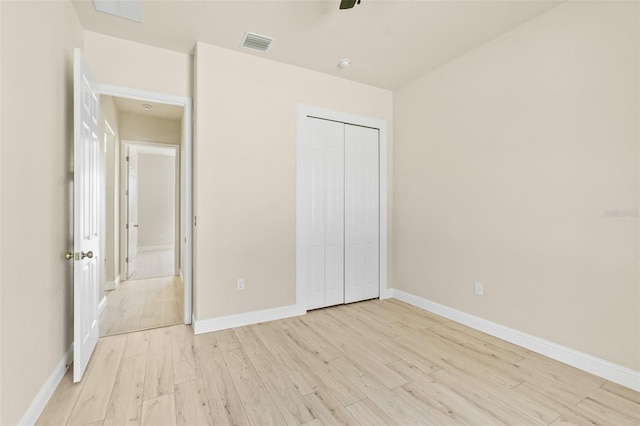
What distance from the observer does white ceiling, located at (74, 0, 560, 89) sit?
2.36 meters

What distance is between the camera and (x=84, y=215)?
213 cm

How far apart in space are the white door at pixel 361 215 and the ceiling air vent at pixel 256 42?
1.32 meters

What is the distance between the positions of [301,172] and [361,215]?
1.00 m

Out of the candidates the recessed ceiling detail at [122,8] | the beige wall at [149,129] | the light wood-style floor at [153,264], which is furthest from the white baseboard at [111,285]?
the recessed ceiling detail at [122,8]

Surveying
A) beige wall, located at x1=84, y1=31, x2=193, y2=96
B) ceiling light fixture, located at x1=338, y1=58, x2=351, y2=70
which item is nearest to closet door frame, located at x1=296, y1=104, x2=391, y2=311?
ceiling light fixture, located at x1=338, y1=58, x2=351, y2=70

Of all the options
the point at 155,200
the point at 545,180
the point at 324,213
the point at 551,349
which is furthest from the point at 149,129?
the point at 551,349

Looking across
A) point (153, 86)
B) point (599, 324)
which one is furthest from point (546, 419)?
point (153, 86)

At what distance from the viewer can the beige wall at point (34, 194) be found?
142 cm

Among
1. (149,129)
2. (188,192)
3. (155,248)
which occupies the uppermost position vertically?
(149,129)

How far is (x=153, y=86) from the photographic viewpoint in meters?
2.93

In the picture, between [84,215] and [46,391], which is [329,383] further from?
[84,215]

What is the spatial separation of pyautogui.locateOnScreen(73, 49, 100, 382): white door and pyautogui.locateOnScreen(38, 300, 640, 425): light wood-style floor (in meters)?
0.27

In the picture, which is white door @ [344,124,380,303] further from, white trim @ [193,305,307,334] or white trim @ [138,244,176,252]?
white trim @ [138,244,176,252]

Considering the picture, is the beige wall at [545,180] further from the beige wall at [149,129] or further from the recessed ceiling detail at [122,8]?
the beige wall at [149,129]
